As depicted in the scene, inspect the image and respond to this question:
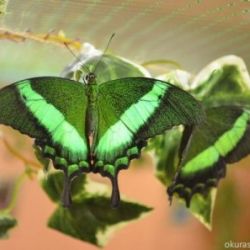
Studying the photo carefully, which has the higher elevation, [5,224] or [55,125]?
[55,125]

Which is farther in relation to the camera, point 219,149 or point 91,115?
point 219,149

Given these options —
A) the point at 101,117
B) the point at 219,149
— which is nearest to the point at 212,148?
the point at 219,149

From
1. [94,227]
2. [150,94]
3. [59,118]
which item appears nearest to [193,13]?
[150,94]

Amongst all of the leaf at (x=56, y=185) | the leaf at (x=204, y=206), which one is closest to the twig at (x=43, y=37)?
the leaf at (x=56, y=185)

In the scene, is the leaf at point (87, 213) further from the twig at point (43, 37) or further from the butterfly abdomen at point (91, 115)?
the twig at point (43, 37)

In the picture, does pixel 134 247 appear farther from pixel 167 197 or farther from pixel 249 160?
pixel 249 160

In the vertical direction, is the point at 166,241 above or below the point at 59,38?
below

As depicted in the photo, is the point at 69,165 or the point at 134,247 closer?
the point at 69,165

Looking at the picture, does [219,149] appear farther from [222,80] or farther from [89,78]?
[89,78]
